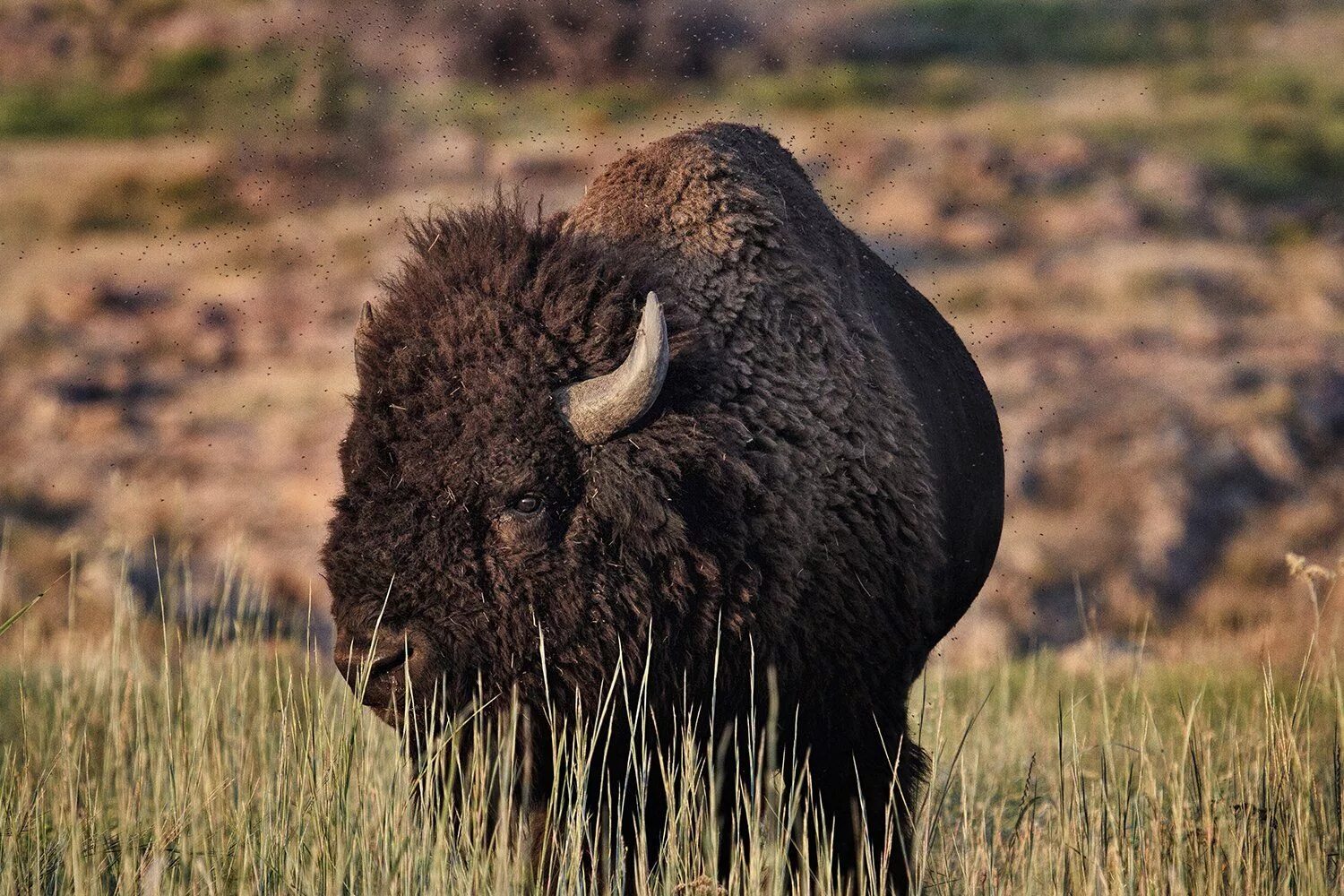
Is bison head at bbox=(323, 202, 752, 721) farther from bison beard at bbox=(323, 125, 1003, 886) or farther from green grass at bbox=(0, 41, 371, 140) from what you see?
green grass at bbox=(0, 41, 371, 140)

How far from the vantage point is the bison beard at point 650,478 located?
12.7 feet

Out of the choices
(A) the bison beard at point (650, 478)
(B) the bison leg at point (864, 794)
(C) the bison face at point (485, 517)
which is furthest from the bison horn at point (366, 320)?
(B) the bison leg at point (864, 794)

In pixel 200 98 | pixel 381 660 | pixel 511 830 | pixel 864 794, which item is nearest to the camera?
pixel 381 660

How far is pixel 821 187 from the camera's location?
22.6m

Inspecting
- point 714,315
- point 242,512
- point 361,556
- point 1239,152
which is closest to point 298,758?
point 361,556

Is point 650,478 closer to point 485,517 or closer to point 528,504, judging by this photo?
point 528,504

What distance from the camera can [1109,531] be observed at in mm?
18125

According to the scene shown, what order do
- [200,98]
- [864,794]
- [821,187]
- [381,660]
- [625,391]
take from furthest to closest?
[200,98] → [821,187] → [864,794] → [625,391] → [381,660]

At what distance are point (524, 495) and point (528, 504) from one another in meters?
0.03

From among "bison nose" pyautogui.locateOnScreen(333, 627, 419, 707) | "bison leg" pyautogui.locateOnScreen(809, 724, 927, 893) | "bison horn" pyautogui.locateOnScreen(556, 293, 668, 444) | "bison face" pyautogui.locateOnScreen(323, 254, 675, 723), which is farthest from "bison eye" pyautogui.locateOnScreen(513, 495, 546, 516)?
"bison leg" pyautogui.locateOnScreen(809, 724, 927, 893)

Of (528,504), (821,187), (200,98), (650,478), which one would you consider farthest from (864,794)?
(200,98)

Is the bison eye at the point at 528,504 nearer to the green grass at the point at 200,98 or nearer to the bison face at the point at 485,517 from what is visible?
the bison face at the point at 485,517

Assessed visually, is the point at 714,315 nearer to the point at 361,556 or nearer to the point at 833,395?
the point at 833,395

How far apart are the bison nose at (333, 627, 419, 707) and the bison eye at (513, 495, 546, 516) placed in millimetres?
441
